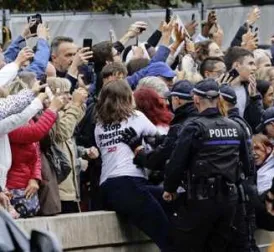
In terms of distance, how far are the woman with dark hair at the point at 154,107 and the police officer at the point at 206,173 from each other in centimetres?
72

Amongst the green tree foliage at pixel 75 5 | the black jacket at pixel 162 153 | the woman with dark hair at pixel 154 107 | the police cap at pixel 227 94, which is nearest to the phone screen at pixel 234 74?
the police cap at pixel 227 94

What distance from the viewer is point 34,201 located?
1258 centimetres

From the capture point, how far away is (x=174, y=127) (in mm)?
13016

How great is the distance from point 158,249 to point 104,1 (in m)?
9.46

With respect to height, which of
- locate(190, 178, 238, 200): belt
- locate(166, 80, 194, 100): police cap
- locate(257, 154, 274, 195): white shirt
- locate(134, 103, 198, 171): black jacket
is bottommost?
locate(257, 154, 274, 195): white shirt

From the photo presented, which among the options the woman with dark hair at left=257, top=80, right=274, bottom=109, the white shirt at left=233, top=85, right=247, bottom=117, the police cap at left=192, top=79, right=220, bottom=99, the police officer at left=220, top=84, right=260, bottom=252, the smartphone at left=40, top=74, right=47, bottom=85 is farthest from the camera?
the woman with dark hair at left=257, top=80, right=274, bottom=109

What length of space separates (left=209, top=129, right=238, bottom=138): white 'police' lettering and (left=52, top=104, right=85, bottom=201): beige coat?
1249 mm

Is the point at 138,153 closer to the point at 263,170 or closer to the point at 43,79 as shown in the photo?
the point at 43,79

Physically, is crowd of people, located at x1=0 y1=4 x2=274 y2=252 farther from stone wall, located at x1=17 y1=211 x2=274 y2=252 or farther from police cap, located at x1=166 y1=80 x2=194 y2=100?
stone wall, located at x1=17 y1=211 x2=274 y2=252

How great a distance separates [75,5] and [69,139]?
10.5 m

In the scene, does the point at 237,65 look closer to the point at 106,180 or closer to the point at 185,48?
the point at 185,48

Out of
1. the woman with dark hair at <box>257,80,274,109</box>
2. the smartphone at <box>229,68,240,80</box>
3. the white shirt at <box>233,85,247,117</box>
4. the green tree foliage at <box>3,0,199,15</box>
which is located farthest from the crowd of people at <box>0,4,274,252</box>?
A: the green tree foliage at <box>3,0,199,15</box>

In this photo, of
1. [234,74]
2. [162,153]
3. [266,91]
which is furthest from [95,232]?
[266,91]

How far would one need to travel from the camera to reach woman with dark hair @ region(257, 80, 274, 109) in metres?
15.9
